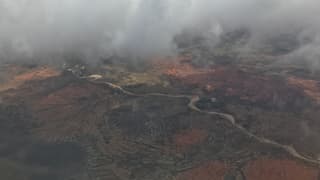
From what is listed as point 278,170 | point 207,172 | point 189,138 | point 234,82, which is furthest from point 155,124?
point 234,82

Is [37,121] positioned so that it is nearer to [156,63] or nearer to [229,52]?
[156,63]

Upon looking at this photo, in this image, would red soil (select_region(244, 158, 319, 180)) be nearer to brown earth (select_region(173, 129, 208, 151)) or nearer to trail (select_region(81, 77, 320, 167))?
trail (select_region(81, 77, 320, 167))

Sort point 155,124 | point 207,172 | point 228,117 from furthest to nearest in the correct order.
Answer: point 228,117, point 155,124, point 207,172

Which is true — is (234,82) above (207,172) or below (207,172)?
above

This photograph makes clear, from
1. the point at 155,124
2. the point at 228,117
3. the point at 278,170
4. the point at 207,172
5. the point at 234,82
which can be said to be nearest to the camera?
the point at 207,172

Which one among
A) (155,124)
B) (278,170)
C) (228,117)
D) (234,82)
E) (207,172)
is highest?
(234,82)

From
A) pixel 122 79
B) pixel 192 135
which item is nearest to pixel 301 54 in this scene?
pixel 122 79

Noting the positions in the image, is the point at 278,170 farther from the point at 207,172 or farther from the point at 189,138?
the point at 189,138
